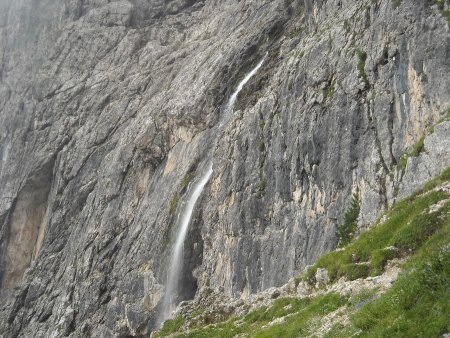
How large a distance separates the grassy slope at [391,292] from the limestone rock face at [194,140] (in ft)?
24.7

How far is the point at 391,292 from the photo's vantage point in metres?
12.0

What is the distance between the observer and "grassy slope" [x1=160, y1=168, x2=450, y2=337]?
32.9ft

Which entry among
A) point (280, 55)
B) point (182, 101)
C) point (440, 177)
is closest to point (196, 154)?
point (182, 101)

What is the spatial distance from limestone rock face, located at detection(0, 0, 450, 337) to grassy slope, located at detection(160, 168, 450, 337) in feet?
24.7

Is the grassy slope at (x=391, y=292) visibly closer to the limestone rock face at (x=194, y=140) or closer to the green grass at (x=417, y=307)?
the green grass at (x=417, y=307)

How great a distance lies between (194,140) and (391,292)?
1838 inches

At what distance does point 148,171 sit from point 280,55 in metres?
21.5

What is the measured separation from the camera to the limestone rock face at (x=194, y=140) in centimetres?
3331

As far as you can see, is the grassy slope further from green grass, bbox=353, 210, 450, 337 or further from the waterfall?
the waterfall

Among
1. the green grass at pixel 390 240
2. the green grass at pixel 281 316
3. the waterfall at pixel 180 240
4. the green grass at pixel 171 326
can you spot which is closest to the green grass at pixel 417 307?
the green grass at pixel 281 316

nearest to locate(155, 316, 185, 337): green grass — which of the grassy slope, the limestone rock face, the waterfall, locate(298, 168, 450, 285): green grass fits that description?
the grassy slope

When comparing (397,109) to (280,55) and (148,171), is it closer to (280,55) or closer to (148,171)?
(280,55)

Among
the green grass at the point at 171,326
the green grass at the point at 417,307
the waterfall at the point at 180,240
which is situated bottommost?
the green grass at the point at 417,307

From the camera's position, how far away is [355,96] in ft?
118
